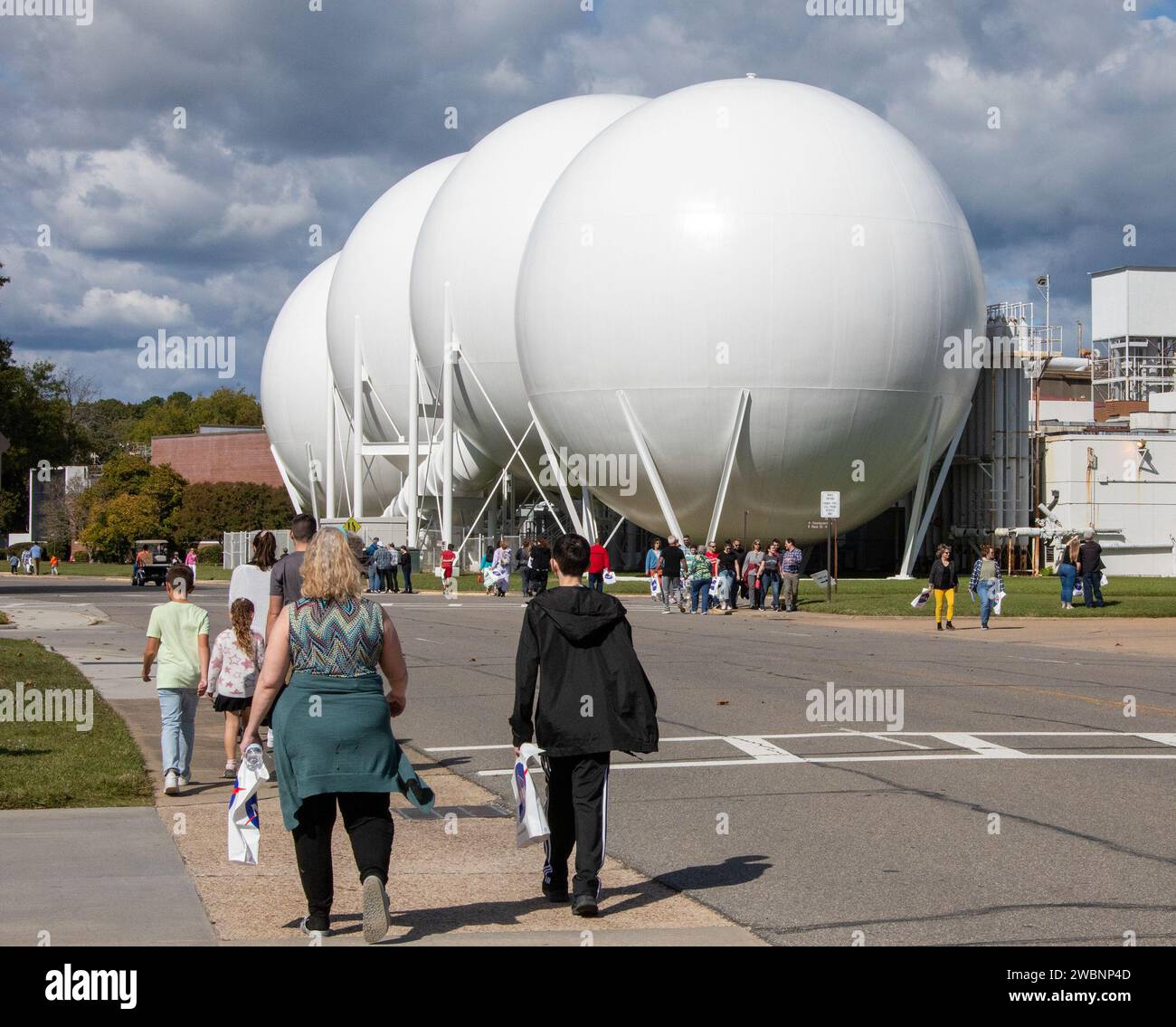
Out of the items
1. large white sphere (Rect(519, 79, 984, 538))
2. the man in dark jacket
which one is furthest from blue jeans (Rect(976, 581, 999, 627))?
large white sphere (Rect(519, 79, 984, 538))

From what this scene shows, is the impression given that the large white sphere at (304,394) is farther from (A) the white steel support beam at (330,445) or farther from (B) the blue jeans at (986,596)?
(B) the blue jeans at (986,596)

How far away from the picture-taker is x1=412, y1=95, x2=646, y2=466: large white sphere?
1986 inches

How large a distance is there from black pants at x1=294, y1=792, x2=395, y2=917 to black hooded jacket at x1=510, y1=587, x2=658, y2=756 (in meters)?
0.84

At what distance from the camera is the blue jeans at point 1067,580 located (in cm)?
2998

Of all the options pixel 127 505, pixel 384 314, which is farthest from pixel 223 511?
pixel 384 314

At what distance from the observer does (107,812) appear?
361 inches

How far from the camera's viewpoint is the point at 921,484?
44812mm

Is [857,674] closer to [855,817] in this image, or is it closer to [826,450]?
[855,817]

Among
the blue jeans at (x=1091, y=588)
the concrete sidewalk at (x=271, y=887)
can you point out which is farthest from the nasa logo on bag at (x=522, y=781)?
the blue jeans at (x=1091, y=588)

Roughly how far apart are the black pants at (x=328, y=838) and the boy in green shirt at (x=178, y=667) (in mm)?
3885

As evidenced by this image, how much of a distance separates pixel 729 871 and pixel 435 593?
119 ft

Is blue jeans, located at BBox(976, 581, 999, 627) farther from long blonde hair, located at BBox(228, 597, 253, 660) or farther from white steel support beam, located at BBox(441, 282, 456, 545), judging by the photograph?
white steel support beam, located at BBox(441, 282, 456, 545)

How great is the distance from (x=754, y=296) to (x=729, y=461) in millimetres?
4460
